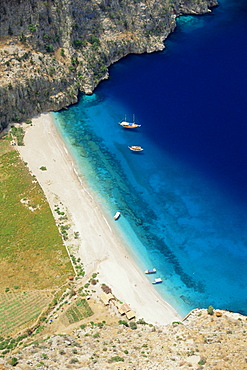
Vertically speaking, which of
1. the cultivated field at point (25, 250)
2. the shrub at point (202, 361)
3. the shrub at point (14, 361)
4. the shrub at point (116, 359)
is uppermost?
the shrub at point (202, 361)

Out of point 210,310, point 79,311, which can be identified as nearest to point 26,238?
point 79,311

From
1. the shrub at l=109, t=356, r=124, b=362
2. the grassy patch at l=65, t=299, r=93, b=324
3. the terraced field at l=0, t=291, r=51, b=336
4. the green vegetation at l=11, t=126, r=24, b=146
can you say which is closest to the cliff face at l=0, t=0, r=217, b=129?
the green vegetation at l=11, t=126, r=24, b=146

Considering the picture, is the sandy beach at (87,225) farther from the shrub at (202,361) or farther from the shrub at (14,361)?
the shrub at (14,361)

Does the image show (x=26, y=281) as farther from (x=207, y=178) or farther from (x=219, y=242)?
(x=207, y=178)

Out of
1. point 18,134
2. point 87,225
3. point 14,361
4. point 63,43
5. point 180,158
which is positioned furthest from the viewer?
point 63,43

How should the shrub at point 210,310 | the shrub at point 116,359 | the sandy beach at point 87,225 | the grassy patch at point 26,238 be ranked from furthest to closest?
1. the grassy patch at point 26,238
2. the sandy beach at point 87,225
3. the shrub at point 210,310
4. the shrub at point 116,359

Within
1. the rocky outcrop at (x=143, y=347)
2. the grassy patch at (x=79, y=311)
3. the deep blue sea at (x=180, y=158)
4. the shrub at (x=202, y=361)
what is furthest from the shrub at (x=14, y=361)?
the deep blue sea at (x=180, y=158)

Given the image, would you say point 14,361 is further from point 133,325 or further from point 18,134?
point 18,134
